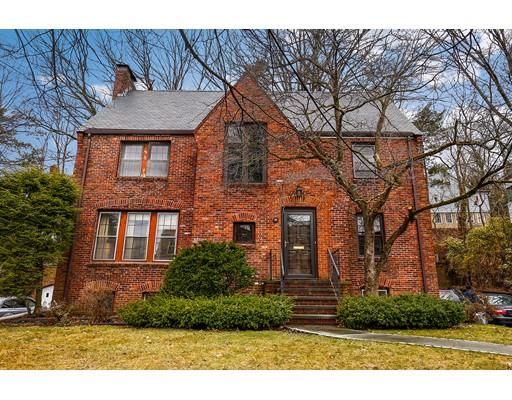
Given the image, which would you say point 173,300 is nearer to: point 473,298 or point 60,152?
point 473,298

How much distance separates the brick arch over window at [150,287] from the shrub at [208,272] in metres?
1.97

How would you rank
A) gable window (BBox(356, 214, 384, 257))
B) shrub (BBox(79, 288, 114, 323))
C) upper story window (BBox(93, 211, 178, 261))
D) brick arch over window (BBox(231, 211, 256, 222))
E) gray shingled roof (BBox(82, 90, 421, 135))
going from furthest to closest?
gray shingled roof (BBox(82, 90, 421, 135)) < gable window (BBox(356, 214, 384, 257)) < upper story window (BBox(93, 211, 178, 261)) < brick arch over window (BBox(231, 211, 256, 222)) < shrub (BBox(79, 288, 114, 323))

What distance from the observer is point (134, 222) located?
11016mm

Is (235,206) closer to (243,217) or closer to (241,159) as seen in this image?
(243,217)

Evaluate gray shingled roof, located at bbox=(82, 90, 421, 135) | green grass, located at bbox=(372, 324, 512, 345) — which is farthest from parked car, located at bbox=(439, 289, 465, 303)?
gray shingled roof, located at bbox=(82, 90, 421, 135)

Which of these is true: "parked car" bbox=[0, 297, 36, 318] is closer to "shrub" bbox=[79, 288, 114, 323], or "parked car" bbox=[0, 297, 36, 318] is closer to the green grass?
"shrub" bbox=[79, 288, 114, 323]

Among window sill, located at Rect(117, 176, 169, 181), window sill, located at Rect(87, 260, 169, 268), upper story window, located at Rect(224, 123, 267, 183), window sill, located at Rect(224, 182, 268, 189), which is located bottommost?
window sill, located at Rect(87, 260, 169, 268)

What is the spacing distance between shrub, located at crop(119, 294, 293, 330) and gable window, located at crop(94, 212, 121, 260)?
12.4 feet

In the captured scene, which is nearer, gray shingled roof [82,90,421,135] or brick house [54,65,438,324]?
brick house [54,65,438,324]

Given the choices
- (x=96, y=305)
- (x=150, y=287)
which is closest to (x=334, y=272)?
(x=150, y=287)

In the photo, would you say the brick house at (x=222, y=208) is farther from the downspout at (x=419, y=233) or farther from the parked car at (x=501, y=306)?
the parked car at (x=501, y=306)

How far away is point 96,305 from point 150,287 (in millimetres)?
2329

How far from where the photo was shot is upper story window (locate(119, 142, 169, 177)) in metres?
11.4

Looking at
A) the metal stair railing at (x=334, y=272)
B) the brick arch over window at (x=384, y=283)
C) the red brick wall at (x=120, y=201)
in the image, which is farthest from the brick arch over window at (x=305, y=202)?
the red brick wall at (x=120, y=201)
